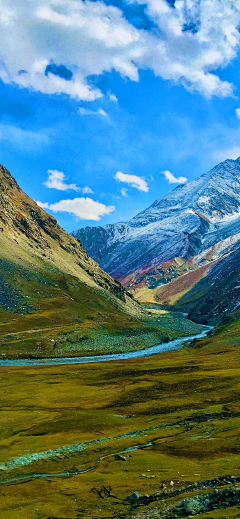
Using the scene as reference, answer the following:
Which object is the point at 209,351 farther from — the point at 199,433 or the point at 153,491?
the point at 153,491

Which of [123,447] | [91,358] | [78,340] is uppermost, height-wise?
[78,340]

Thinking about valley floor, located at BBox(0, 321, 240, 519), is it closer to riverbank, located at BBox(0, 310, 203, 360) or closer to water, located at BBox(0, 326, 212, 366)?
water, located at BBox(0, 326, 212, 366)

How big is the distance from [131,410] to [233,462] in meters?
27.1

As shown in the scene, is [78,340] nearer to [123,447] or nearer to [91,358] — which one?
[91,358]

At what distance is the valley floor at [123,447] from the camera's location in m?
28.0

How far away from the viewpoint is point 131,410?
59.6 m

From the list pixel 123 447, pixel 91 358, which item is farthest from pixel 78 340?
pixel 123 447

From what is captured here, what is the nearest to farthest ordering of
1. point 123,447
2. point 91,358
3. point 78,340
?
point 123,447 < point 91,358 < point 78,340

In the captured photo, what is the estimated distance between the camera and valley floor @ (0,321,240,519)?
2798 centimetres

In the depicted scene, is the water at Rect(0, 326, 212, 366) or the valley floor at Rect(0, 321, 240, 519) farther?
the water at Rect(0, 326, 212, 366)

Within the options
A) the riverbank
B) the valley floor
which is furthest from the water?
the valley floor

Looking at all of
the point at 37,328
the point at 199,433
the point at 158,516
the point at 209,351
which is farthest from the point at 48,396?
the point at 37,328

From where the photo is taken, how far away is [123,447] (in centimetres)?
4356

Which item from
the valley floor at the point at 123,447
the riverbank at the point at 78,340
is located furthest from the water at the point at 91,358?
the valley floor at the point at 123,447
